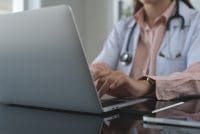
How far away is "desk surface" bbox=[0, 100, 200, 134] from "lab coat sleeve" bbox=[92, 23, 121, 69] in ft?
2.24

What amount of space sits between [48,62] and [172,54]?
2.43 ft

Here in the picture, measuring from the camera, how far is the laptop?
637 mm

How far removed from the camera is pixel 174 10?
1417mm

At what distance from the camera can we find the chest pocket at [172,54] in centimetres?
132

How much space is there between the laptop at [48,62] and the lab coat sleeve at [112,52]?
64cm

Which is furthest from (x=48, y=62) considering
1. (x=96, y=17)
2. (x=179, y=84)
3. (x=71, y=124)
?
(x=96, y=17)

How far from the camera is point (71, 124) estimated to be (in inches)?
25.4

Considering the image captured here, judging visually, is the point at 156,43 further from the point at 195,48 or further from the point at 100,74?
the point at 100,74

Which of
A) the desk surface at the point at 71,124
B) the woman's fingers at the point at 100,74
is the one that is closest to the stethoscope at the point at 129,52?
the woman's fingers at the point at 100,74

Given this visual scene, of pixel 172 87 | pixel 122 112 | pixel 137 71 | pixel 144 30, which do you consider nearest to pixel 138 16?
pixel 144 30

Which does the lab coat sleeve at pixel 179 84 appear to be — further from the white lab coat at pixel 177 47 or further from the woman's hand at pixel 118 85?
the white lab coat at pixel 177 47

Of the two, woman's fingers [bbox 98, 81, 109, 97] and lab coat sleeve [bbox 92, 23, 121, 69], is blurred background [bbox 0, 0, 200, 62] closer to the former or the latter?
lab coat sleeve [bbox 92, 23, 121, 69]

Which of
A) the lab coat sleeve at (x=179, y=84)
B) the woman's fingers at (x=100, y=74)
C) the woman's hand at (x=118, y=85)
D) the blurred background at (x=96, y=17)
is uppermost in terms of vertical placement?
the woman's fingers at (x=100, y=74)

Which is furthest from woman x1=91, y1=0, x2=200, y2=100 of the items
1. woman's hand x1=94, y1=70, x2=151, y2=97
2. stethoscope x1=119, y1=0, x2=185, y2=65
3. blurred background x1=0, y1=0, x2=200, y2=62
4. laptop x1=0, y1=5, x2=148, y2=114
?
blurred background x1=0, y1=0, x2=200, y2=62
